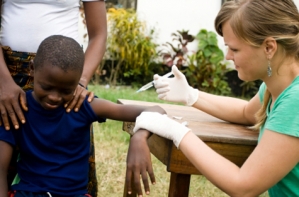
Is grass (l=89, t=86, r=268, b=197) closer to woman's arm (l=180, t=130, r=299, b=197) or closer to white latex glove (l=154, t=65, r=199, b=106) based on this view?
white latex glove (l=154, t=65, r=199, b=106)

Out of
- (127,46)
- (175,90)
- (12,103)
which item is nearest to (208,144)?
(175,90)

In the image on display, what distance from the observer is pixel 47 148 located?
235 cm

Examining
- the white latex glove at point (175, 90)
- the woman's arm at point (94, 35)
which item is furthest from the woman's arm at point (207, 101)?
the woman's arm at point (94, 35)

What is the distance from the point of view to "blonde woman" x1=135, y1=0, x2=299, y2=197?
2160mm

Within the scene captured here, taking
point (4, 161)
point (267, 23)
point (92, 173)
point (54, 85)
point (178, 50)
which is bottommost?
point (178, 50)

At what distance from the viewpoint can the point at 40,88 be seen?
224 centimetres

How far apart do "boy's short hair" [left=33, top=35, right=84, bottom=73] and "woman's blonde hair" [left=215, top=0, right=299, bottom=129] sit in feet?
2.10

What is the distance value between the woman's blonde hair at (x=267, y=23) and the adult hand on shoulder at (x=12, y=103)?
915mm

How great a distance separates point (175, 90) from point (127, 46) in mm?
5747

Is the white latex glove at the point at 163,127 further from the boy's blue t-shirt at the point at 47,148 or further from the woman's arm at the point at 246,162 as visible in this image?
the boy's blue t-shirt at the point at 47,148

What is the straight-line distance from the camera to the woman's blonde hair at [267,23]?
2225mm

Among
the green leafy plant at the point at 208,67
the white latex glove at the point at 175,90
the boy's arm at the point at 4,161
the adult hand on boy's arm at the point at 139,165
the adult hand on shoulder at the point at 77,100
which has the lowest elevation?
the green leafy plant at the point at 208,67

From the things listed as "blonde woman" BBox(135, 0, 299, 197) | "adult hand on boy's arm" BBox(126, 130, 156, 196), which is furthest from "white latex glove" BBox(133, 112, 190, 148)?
"adult hand on boy's arm" BBox(126, 130, 156, 196)

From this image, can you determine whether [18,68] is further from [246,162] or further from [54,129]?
[246,162]
